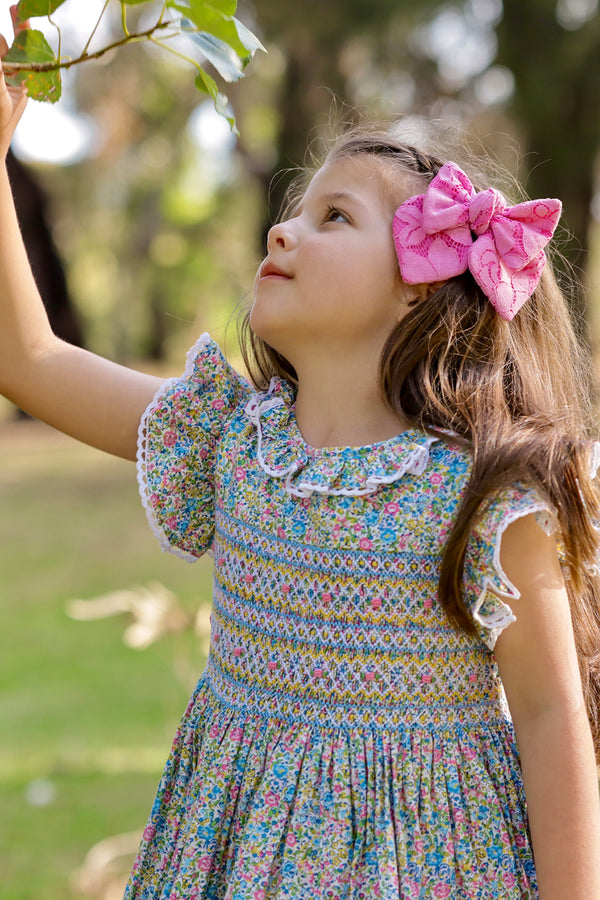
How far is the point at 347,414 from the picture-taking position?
1.49 m

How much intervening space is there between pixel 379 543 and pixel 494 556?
0.52 ft

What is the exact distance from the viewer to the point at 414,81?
7.90m

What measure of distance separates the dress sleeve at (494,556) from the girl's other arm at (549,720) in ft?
0.07

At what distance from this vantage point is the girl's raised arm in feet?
4.85

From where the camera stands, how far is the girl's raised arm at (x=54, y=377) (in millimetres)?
1478

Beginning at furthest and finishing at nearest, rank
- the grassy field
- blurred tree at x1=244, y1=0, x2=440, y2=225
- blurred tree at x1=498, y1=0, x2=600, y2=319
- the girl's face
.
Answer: blurred tree at x1=244, y1=0, x2=440, y2=225 → blurred tree at x1=498, y1=0, x2=600, y2=319 → the grassy field → the girl's face

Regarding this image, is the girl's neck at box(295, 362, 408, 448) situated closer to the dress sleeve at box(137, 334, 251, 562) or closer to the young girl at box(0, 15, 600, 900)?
the young girl at box(0, 15, 600, 900)

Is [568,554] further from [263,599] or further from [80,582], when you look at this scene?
[80,582]

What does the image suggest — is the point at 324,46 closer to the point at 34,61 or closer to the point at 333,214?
the point at 333,214

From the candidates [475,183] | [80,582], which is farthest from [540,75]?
[475,183]

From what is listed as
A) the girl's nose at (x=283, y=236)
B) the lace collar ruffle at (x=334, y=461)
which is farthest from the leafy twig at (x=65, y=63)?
the lace collar ruffle at (x=334, y=461)

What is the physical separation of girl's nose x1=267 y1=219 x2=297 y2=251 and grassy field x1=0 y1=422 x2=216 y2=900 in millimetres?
1168

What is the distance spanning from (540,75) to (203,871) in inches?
244

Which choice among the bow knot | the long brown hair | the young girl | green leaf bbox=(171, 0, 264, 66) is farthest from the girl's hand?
the bow knot
